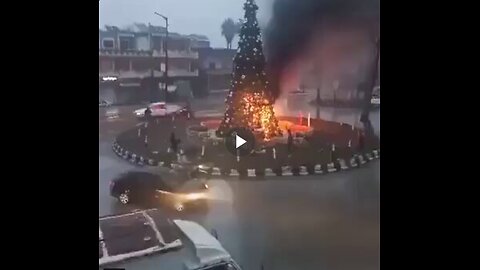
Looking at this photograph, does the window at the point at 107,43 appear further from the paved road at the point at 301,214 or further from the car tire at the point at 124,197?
the car tire at the point at 124,197

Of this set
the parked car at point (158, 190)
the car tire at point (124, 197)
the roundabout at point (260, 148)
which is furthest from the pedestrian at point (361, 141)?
the car tire at point (124, 197)

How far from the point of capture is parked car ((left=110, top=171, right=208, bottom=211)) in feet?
5.43

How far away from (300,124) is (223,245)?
1.32ft

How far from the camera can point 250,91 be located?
1.69 metres

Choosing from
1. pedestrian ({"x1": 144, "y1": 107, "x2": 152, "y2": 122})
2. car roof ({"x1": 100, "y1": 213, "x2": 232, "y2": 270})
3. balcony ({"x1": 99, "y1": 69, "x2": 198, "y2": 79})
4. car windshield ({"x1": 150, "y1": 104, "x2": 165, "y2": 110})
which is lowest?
car roof ({"x1": 100, "y1": 213, "x2": 232, "y2": 270})

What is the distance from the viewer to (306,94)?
1687mm

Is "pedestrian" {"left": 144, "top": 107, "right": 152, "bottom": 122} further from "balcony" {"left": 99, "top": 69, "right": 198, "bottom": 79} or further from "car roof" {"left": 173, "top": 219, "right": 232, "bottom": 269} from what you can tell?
"car roof" {"left": 173, "top": 219, "right": 232, "bottom": 269}

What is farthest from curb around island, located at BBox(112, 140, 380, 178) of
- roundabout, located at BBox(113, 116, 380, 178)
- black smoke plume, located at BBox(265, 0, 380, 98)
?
black smoke plume, located at BBox(265, 0, 380, 98)

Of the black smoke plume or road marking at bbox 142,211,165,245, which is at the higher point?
the black smoke plume

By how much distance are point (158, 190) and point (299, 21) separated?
2.02 feet

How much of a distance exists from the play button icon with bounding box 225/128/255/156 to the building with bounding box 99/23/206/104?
17cm

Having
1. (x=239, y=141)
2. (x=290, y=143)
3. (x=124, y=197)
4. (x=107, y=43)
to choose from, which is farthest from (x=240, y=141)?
(x=107, y=43)
